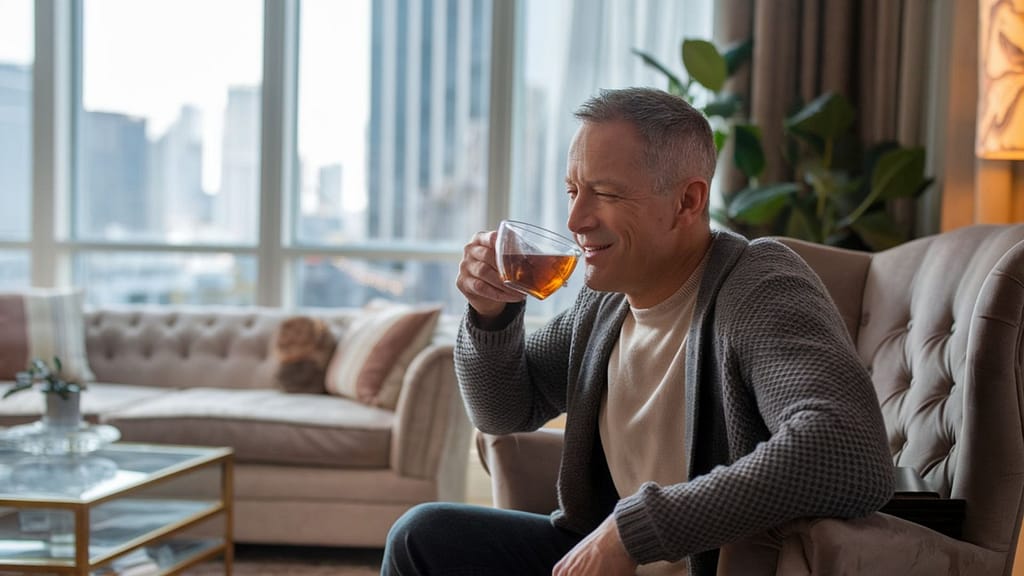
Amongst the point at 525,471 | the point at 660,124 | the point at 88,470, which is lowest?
the point at 88,470

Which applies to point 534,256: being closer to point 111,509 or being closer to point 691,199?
point 691,199

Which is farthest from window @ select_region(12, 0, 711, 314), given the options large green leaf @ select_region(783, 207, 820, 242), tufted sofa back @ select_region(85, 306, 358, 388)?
large green leaf @ select_region(783, 207, 820, 242)

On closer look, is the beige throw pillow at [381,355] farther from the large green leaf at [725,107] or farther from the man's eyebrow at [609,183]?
the man's eyebrow at [609,183]

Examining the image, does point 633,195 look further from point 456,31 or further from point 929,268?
point 456,31

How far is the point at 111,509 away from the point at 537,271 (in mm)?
1800

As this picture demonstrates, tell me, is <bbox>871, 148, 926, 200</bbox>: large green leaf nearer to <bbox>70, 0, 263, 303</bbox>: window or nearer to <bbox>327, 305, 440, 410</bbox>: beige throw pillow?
<bbox>327, 305, 440, 410</bbox>: beige throw pillow

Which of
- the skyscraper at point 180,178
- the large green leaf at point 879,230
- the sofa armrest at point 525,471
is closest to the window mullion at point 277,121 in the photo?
the skyscraper at point 180,178

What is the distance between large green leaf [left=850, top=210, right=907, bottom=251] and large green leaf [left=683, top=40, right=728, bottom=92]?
667mm

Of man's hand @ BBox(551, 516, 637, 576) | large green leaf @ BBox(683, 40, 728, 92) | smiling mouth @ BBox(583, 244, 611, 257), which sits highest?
large green leaf @ BBox(683, 40, 728, 92)

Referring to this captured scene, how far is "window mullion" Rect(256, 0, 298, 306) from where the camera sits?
4.67m

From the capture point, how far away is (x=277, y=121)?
466 centimetres

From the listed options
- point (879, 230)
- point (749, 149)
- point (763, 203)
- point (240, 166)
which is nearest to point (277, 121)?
point (240, 166)

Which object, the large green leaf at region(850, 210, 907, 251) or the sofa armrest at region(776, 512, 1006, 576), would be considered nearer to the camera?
the sofa armrest at region(776, 512, 1006, 576)

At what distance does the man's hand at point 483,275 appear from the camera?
5.12ft
